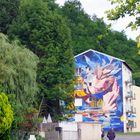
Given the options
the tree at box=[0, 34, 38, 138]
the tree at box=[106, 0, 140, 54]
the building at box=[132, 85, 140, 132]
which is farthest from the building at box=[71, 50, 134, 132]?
the tree at box=[106, 0, 140, 54]

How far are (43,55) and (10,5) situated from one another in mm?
6319

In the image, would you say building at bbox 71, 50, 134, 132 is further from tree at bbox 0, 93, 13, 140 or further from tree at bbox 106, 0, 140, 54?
tree at bbox 106, 0, 140, 54

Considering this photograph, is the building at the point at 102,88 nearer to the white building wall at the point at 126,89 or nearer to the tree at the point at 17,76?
the white building wall at the point at 126,89

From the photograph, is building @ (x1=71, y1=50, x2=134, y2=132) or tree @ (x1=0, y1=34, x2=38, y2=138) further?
building @ (x1=71, y1=50, x2=134, y2=132)

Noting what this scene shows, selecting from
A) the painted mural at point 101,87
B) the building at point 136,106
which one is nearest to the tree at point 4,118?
the painted mural at point 101,87

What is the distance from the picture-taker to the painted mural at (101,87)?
85125 millimetres

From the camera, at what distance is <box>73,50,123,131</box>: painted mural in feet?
279

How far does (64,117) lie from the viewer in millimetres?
44531

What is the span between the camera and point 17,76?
32938 millimetres

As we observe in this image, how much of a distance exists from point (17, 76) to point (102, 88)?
54.0m

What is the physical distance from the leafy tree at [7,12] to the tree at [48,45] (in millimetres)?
870

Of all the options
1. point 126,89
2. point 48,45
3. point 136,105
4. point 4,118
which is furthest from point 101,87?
point 4,118

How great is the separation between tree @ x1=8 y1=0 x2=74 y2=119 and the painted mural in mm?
39195

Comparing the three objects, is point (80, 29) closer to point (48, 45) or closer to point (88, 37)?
point (88, 37)
